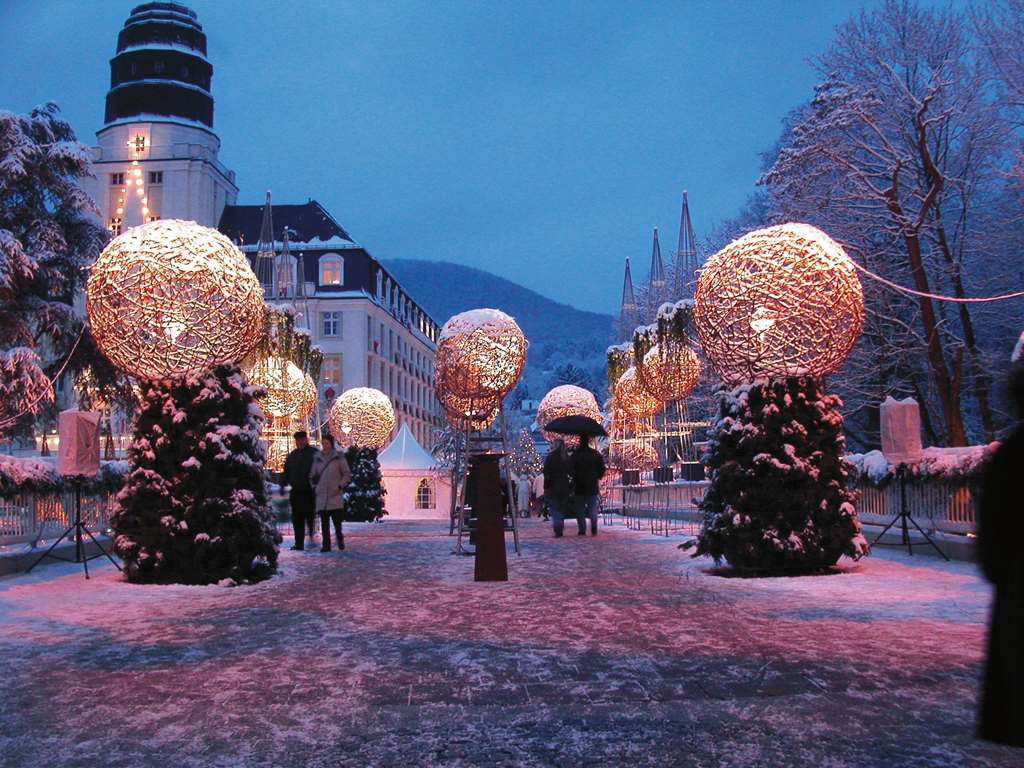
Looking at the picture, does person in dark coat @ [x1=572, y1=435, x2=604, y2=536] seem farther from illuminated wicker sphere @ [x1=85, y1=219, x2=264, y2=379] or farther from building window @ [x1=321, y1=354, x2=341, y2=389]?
building window @ [x1=321, y1=354, x2=341, y2=389]

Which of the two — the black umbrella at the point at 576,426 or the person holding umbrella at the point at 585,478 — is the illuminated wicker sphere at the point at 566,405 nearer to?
the black umbrella at the point at 576,426

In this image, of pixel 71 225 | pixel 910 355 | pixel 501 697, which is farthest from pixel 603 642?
pixel 71 225

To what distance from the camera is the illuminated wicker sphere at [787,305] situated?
9492mm

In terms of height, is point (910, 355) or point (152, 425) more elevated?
point (910, 355)

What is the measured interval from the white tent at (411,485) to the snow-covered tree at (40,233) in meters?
10.5

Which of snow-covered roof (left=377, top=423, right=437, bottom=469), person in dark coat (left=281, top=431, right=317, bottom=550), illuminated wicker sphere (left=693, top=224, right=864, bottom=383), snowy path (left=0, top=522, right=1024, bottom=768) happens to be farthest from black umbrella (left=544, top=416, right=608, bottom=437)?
snow-covered roof (left=377, top=423, right=437, bottom=469)

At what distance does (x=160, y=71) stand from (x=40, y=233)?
34298 mm

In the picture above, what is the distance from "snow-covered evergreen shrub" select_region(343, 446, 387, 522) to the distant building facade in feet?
87.5

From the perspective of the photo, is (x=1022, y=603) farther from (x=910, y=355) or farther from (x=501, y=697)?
(x=910, y=355)

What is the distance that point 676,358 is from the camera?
59.6ft

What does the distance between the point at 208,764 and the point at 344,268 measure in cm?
5308

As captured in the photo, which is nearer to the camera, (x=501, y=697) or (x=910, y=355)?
(x=501, y=697)

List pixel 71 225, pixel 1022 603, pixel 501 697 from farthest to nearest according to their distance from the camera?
pixel 71 225 → pixel 501 697 → pixel 1022 603

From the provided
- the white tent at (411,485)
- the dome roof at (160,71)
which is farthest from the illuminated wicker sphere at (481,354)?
the dome roof at (160,71)
